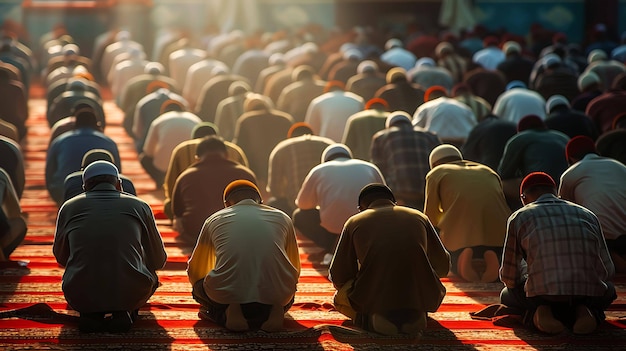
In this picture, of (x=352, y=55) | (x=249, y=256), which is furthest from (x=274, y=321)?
(x=352, y=55)

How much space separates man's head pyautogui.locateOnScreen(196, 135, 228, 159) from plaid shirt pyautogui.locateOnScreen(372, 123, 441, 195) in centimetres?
128

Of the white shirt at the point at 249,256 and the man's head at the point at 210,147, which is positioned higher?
the white shirt at the point at 249,256

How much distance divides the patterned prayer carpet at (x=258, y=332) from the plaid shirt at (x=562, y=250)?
0.88 ft

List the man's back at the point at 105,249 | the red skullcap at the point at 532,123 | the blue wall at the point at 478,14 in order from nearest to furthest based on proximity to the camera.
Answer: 1. the man's back at the point at 105,249
2. the red skullcap at the point at 532,123
3. the blue wall at the point at 478,14

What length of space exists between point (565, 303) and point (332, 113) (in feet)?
17.7

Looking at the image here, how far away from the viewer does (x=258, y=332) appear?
6504 mm

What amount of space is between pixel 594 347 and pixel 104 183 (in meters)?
2.65

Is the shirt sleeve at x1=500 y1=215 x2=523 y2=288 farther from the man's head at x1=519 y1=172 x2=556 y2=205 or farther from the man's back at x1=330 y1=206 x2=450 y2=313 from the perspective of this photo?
the man's back at x1=330 y1=206 x2=450 y2=313

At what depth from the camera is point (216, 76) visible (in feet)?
45.6

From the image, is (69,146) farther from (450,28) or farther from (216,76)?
(450,28)

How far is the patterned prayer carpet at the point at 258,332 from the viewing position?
6.29m

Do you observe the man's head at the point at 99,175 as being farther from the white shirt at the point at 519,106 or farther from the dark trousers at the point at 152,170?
the white shirt at the point at 519,106

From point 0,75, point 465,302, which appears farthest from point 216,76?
point 465,302

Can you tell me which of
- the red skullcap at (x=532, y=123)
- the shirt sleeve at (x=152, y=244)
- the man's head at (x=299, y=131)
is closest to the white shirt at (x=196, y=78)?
the man's head at (x=299, y=131)
